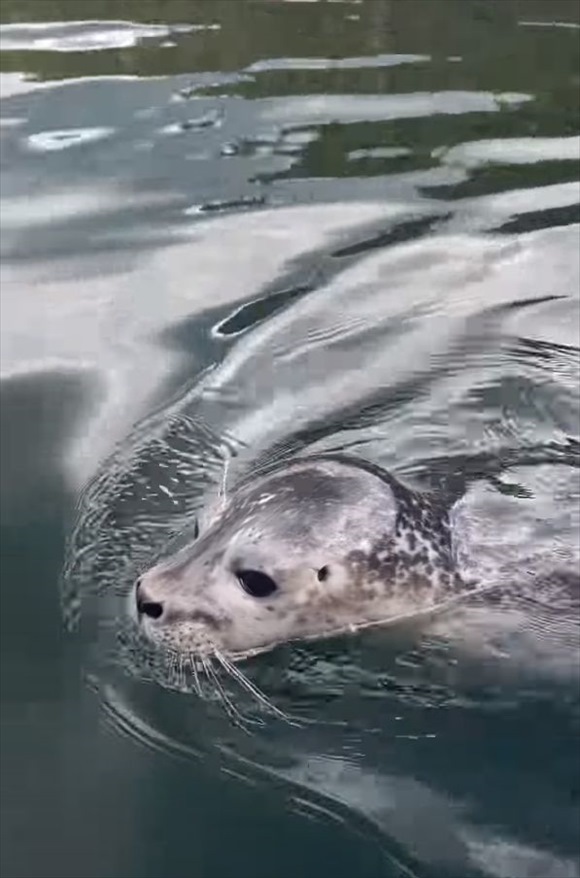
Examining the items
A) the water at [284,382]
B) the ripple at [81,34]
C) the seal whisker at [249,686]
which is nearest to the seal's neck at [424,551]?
the water at [284,382]

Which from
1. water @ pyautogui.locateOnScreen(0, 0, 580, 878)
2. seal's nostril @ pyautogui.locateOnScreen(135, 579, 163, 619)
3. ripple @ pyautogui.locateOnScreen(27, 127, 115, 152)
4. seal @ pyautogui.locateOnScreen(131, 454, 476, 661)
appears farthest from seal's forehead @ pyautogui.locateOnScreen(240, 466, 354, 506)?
ripple @ pyautogui.locateOnScreen(27, 127, 115, 152)

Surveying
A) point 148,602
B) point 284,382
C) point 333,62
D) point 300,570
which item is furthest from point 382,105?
point 148,602

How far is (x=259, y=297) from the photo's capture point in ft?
18.8

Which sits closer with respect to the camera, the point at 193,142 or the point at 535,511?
the point at 535,511

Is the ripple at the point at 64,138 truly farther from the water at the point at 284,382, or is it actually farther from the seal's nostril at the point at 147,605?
the seal's nostril at the point at 147,605

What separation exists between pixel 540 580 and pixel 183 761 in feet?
4.01

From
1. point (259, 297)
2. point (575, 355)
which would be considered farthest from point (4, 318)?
point (575, 355)

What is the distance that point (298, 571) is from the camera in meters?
3.92

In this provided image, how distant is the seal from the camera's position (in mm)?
3854

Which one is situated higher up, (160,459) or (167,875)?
(160,459)

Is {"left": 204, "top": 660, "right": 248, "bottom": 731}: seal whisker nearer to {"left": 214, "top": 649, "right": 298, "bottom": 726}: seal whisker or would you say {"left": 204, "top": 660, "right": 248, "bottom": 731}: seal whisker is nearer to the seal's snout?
{"left": 214, "top": 649, "right": 298, "bottom": 726}: seal whisker

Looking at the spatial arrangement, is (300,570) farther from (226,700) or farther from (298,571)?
(226,700)

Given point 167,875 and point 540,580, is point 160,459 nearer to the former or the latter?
point 540,580

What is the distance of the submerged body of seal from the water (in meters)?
0.11
